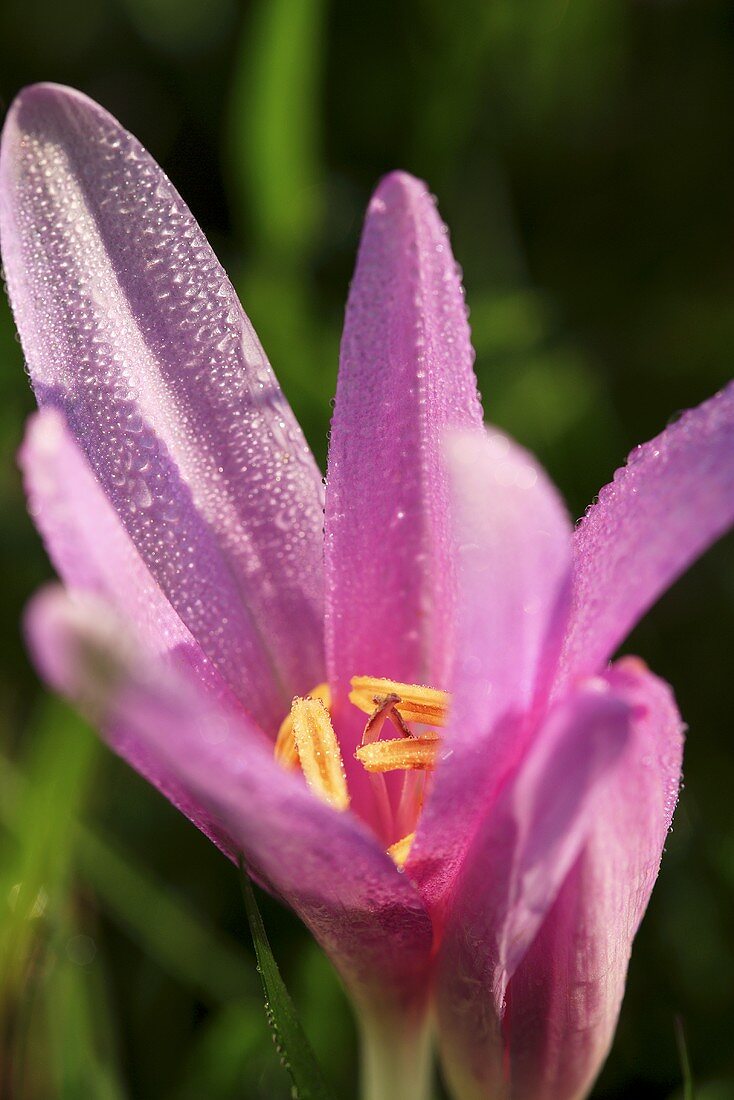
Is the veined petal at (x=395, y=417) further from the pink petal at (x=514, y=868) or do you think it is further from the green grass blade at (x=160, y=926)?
the green grass blade at (x=160, y=926)

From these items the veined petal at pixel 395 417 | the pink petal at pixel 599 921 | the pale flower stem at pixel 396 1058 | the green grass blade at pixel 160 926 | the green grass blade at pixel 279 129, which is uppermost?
the green grass blade at pixel 279 129

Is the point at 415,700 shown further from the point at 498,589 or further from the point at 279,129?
the point at 279,129

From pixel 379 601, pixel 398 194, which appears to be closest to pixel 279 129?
pixel 398 194

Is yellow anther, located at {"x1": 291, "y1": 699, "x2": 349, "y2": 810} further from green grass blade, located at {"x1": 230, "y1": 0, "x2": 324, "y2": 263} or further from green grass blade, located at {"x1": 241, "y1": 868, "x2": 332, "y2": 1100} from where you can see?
green grass blade, located at {"x1": 230, "y1": 0, "x2": 324, "y2": 263}

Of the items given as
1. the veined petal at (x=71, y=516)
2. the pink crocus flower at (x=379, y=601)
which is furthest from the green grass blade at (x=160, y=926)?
the veined petal at (x=71, y=516)

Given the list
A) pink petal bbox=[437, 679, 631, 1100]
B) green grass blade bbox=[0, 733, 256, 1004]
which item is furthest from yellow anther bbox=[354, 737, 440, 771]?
green grass blade bbox=[0, 733, 256, 1004]

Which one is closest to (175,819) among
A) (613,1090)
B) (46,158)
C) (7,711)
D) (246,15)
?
(7,711)

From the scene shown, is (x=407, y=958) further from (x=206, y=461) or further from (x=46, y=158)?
(x=46, y=158)

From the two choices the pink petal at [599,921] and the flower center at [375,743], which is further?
the flower center at [375,743]
